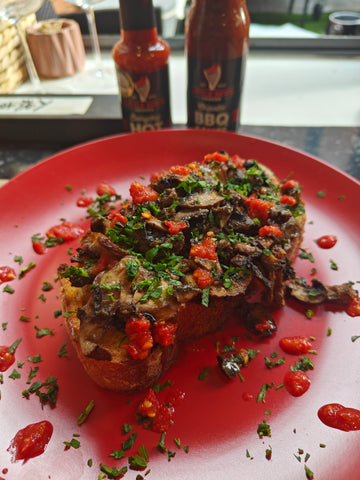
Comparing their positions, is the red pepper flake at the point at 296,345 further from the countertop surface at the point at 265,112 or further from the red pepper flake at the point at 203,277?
the countertop surface at the point at 265,112

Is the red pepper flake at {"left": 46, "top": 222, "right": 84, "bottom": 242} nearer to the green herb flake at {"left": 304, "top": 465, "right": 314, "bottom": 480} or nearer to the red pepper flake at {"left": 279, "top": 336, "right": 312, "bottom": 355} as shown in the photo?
the red pepper flake at {"left": 279, "top": 336, "right": 312, "bottom": 355}

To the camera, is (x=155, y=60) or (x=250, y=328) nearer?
(x=250, y=328)

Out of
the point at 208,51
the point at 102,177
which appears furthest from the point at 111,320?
the point at 208,51

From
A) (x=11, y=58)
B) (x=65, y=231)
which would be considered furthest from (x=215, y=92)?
(x=11, y=58)

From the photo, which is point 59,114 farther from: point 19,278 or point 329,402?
point 329,402

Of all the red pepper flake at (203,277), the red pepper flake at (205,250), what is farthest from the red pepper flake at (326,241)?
the red pepper flake at (203,277)

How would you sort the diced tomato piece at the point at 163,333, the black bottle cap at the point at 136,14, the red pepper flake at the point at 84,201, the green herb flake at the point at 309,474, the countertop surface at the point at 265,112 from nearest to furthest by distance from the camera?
the green herb flake at the point at 309,474 < the diced tomato piece at the point at 163,333 < the black bottle cap at the point at 136,14 < the red pepper flake at the point at 84,201 < the countertop surface at the point at 265,112

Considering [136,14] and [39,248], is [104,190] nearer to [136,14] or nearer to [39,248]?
[39,248]
